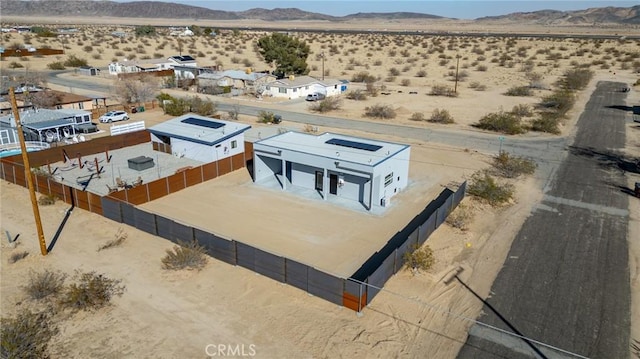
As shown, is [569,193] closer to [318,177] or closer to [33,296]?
[318,177]

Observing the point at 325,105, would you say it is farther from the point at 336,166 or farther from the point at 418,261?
the point at 418,261

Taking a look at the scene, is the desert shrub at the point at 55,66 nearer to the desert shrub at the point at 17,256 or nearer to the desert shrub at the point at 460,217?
the desert shrub at the point at 17,256

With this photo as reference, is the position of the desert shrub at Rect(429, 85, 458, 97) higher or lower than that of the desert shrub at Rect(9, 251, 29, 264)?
higher

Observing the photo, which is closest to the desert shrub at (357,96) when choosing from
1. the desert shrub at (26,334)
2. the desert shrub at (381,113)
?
the desert shrub at (381,113)

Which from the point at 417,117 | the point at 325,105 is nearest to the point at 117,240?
the point at 325,105

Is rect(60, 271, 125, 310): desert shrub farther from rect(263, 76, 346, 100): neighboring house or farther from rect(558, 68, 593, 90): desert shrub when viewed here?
rect(558, 68, 593, 90): desert shrub

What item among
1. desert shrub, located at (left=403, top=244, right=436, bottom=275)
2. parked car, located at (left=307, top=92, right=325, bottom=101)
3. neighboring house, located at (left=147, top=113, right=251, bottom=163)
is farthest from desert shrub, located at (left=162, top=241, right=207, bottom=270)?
parked car, located at (left=307, top=92, right=325, bottom=101)
